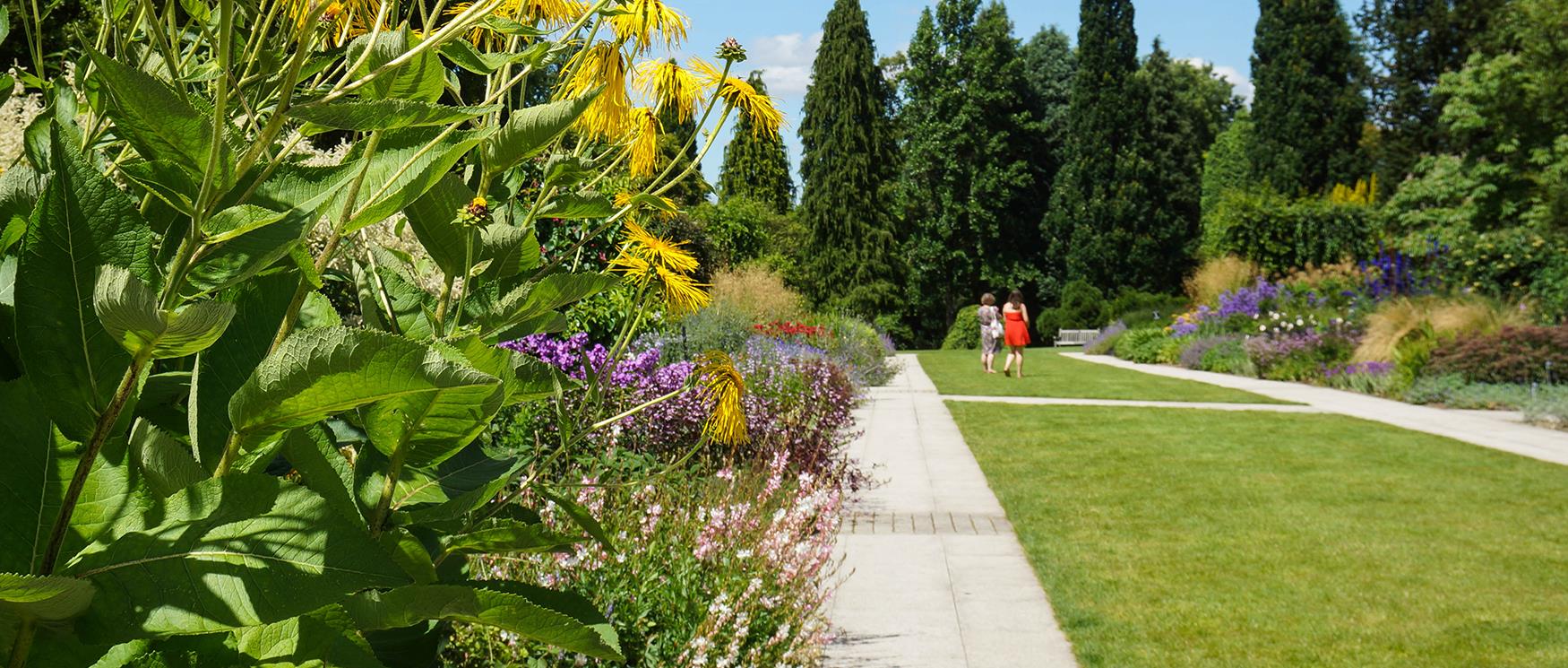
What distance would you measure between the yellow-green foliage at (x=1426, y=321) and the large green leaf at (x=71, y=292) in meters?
15.8

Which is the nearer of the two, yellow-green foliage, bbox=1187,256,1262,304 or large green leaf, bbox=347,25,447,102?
large green leaf, bbox=347,25,447,102

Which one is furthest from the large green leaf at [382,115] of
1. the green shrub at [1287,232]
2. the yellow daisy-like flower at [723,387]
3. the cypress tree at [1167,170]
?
the cypress tree at [1167,170]

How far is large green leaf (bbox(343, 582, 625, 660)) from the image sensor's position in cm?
73

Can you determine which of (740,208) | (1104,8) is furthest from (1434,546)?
(1104,8)

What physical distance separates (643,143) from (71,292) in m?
1.02

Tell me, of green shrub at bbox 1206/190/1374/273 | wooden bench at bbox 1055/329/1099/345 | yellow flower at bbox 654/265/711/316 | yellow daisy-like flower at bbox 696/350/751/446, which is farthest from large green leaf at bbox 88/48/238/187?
wooden bench at bbox 1055/329/1099/345

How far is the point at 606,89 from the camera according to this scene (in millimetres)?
1414

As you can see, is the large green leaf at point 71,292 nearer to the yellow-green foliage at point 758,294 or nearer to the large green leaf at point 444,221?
the large green leaf at point 444,221

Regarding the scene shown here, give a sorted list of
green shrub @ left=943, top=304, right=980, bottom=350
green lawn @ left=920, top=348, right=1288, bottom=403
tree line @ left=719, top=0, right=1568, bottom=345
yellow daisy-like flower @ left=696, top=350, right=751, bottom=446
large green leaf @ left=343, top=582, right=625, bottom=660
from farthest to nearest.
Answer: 1. green shrub @ left=943, top=304, right=980, bottom=350
2. tree line @ left=719, top=0, right=1568, bottom=345
3. green lawn @ left=920, top=348, right=1288, bottom=403
4. yellow daisy-like flower @ left=696, top=350, right=751, bottom=446
5. large green leaf @ left=343, top=582, right=625, bottom=660

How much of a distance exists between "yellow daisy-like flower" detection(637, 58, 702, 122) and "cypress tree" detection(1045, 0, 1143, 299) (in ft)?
110

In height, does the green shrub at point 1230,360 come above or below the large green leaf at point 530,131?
below

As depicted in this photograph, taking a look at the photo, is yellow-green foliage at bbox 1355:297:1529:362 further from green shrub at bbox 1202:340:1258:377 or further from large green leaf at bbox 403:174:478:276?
large green leaf at bbox 403:174:478:276

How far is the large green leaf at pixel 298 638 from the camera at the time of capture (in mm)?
708

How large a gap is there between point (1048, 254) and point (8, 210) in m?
36.6
